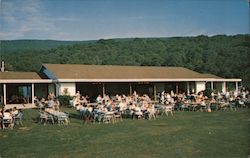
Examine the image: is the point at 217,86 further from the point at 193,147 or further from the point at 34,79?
the point at 193,147

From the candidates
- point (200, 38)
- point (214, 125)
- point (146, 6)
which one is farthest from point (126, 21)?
point (200, 38)

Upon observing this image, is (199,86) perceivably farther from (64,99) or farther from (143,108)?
(143,108)

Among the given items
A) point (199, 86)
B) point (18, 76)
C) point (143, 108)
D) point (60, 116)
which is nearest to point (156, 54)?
point (199, 86)

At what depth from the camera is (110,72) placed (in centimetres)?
2848

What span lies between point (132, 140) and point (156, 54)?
47.6m

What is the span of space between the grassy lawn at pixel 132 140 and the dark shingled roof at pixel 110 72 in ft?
40.0

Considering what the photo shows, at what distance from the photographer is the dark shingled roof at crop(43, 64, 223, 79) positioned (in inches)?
1003

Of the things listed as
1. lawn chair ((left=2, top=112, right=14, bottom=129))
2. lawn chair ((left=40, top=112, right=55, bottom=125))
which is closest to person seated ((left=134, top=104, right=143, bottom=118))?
lawn chair ((left=40, top=112, right=55, bottom=125))

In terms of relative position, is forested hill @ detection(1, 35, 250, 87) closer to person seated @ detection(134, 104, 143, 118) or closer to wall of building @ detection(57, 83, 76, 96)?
wall of building @ detection(57, 83, 76, 96)

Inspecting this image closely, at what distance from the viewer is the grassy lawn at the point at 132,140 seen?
26.6ft

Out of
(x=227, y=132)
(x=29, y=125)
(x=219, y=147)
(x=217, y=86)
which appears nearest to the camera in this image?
(x=219, y=147)

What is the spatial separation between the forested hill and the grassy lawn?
102 ft

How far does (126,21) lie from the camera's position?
13.3m

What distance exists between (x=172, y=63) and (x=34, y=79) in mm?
35555
